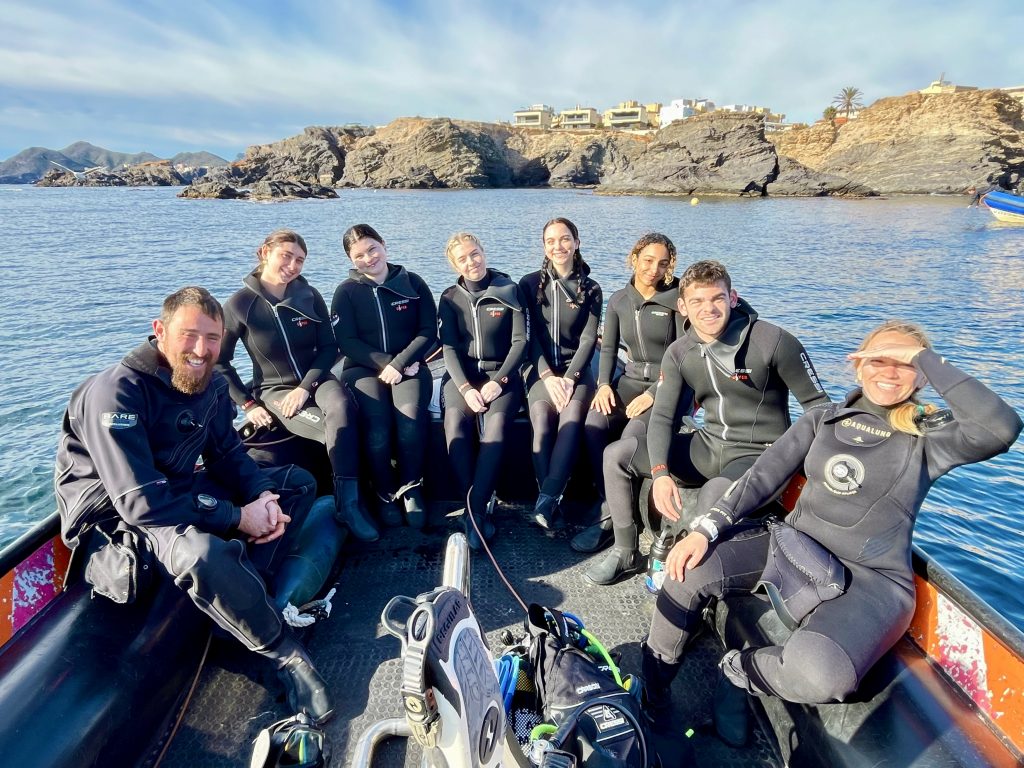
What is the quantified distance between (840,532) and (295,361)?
11.4ft

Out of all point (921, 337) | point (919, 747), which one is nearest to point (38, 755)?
point (919, 747)

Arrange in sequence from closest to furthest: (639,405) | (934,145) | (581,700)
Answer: (581,700) < (639,405) < (934,145)

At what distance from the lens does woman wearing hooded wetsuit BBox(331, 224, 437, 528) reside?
3.79 m

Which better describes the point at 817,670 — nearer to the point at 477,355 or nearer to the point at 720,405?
the point at 720,405

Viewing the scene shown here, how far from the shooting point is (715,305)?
2990 mm

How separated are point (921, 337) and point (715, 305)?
1.00 meters

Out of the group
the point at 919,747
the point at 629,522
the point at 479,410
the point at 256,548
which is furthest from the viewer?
the point at 479,410

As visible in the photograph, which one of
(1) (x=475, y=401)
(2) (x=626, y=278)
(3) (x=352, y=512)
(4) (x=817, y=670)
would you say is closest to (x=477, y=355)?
(1) (x=475, y=401)

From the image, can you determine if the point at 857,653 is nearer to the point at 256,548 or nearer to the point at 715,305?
the point at 715,305

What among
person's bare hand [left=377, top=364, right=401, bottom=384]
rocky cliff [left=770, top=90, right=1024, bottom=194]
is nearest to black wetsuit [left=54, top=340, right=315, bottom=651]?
person's bare hand [left=377, top=364, right=401, bottom=384]

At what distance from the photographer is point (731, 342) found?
3.06 meters

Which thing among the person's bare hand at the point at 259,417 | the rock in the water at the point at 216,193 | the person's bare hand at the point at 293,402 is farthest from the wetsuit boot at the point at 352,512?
the rock in the water at the point at 216,193

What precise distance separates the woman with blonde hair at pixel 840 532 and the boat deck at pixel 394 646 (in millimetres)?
313

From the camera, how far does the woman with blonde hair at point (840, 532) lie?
199 cm
